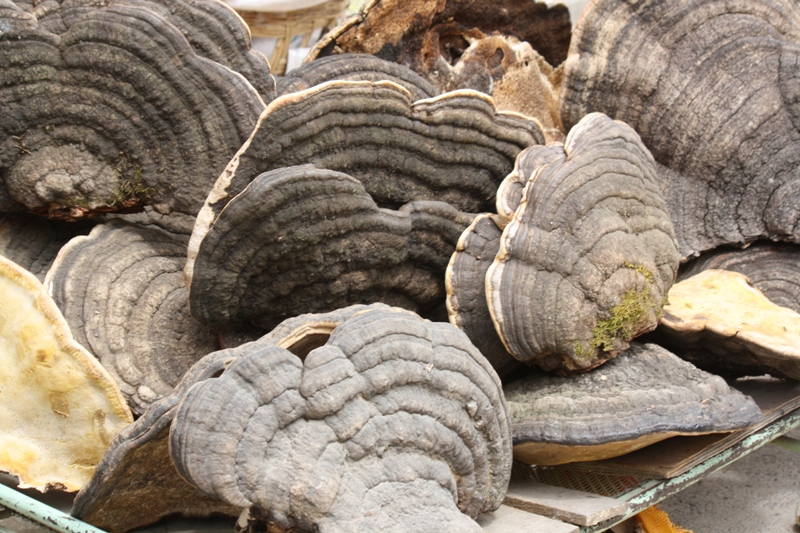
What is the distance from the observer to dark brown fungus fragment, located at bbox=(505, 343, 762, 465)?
150cm

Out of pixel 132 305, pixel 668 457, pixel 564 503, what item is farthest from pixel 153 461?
pixel 668 457

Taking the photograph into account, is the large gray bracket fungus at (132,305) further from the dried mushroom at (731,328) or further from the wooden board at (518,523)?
the dried mushroom at (731,328)

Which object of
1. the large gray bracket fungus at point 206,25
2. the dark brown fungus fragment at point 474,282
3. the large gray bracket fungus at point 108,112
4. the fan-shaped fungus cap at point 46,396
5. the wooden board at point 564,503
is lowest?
the wooden board at point 564,503

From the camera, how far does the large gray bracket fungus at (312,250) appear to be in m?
1.49

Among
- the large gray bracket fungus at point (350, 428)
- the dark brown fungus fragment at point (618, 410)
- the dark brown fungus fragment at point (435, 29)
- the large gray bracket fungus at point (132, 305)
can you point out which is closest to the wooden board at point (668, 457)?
the dark brown fungus fragment at point (618, 410)

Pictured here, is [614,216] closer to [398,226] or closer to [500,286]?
[500,286]

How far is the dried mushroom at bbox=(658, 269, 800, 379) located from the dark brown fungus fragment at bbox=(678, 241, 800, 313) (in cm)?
17

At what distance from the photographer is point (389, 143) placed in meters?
1.71

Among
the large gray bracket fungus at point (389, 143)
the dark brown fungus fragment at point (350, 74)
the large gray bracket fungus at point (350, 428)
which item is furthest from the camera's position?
the dark brown fungus fragment at point (350, 74)

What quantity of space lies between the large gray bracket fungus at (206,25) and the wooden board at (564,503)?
114 cm

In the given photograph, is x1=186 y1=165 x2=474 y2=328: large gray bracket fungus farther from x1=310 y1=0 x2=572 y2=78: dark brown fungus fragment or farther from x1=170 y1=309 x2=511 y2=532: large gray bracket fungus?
x1=310 y1=0 x2=572 y2=78: dark brown fungus fragment

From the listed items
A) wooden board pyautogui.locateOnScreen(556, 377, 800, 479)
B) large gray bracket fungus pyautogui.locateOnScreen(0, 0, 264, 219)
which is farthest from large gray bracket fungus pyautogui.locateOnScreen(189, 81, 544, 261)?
wooden board pyautogui.locateOnScreen(556, 377, 800, 479)

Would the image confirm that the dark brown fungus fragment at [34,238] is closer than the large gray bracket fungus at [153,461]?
No

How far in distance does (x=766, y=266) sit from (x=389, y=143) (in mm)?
1300
